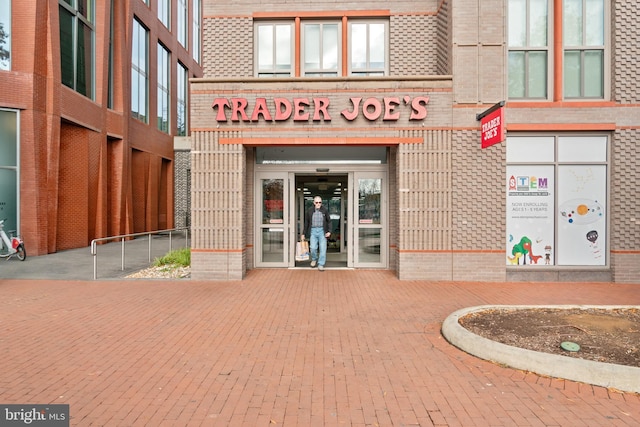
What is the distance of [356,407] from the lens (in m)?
3.31

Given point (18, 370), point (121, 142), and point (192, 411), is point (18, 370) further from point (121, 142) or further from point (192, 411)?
point (121, 142)

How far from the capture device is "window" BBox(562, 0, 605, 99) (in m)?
8.60

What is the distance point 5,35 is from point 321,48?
10804 mm

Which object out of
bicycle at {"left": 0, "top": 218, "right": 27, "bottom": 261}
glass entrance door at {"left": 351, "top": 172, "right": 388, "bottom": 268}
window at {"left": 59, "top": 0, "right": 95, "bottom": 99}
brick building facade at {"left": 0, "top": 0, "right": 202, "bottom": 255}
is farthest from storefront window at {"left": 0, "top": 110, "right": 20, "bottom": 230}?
glass entrance door at {"left": 351, "top": 172, "right": 388, "bottom": 268}

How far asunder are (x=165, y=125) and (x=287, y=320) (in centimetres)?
2166

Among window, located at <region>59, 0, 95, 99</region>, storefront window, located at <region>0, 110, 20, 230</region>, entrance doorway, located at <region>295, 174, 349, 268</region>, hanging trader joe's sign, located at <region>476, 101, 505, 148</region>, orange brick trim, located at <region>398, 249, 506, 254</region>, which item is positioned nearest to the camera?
hanging trader joe's sign, located at <region>476, 101, 505, 148</region>

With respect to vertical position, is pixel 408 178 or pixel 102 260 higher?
pixel 408 178

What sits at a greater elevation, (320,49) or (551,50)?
(320,49)

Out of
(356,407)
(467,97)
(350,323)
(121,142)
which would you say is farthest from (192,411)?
(121,142)

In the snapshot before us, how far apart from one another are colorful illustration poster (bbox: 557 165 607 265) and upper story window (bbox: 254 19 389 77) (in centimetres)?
532

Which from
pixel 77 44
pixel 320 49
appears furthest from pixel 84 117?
pixel 320 49

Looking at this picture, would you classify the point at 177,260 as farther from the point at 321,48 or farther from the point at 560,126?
the point at 560,126

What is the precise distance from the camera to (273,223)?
9.84 m

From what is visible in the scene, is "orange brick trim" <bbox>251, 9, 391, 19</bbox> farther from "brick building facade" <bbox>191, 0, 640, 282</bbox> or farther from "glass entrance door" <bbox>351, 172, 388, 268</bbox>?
"glass entrance door" <bbox>351, 172, 388, 268</bbox>
